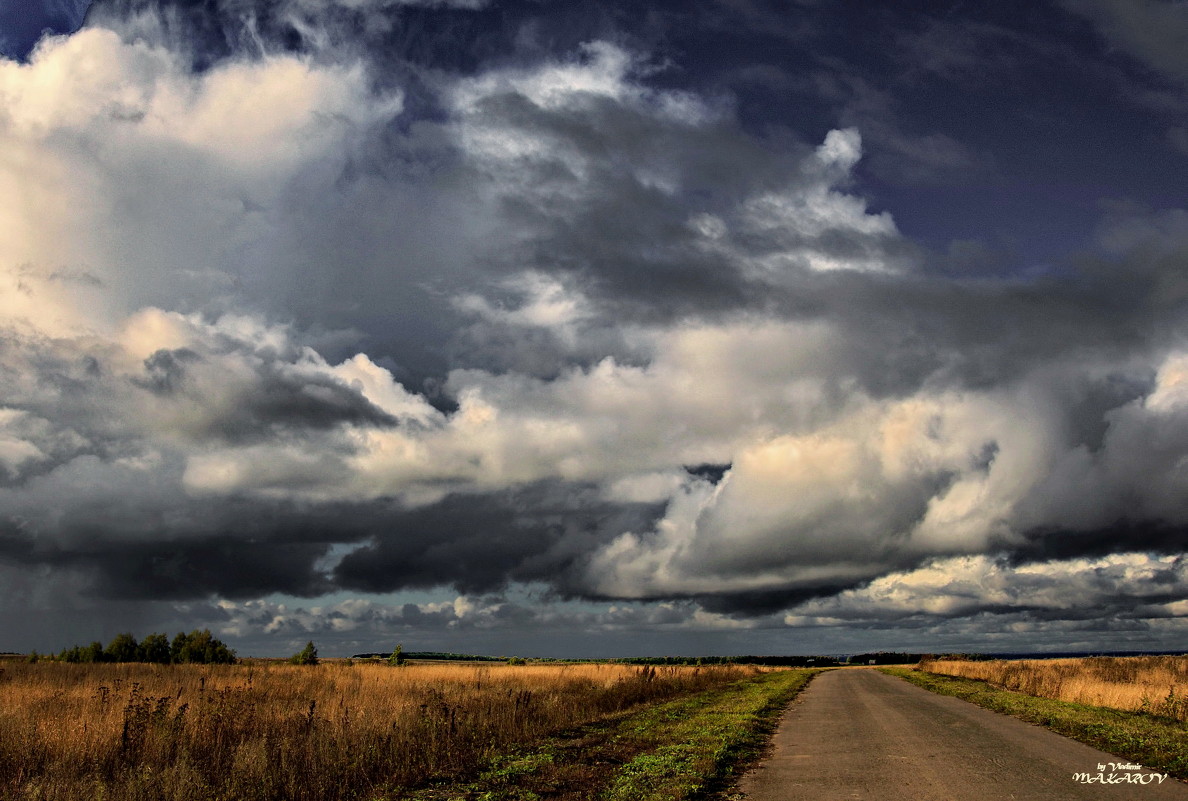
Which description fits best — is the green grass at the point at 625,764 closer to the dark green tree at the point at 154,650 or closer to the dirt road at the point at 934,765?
the dirt road at the point at 934,765

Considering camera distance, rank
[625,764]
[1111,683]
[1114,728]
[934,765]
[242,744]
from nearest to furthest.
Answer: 1. [242,744]
2. [934,765]
3. [625,764]
4. [1114,728]
5. [1111,683]

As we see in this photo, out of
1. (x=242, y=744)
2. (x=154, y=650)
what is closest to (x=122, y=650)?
(x=154, y=650)

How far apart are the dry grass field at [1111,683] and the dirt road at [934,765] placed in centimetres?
631

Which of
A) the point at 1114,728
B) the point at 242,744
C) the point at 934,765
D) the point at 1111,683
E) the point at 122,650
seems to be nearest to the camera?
the point at 242,744

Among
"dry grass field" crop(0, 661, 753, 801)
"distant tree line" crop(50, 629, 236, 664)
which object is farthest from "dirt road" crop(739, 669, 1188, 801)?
"distant tree line" crop(50, 629, 236, 664)

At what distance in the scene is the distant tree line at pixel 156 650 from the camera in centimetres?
6912

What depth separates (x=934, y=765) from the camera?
15.5 meters

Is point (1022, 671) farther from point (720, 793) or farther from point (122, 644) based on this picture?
point (122, 644)

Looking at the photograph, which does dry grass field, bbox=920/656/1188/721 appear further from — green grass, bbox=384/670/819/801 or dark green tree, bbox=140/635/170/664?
dark green tree, bbox=140/635/170/664

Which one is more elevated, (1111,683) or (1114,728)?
(1114,728)

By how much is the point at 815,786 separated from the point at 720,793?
182 cm

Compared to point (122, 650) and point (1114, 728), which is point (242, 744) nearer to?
point (1114, 728)

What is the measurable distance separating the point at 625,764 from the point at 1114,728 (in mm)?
14084

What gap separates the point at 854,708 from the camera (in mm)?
30156
